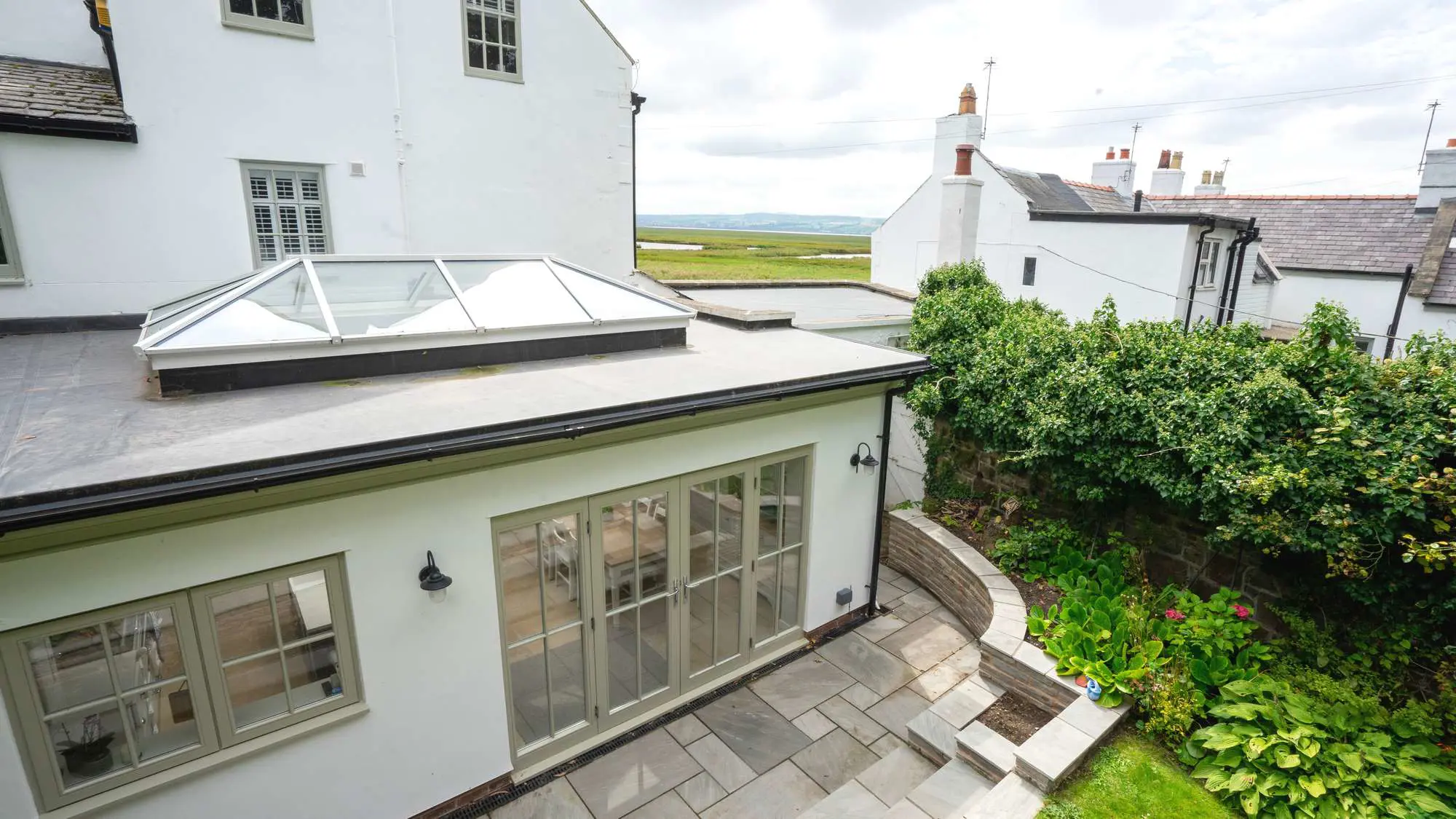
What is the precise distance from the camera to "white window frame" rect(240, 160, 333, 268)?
25.3ft

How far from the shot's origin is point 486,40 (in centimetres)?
913

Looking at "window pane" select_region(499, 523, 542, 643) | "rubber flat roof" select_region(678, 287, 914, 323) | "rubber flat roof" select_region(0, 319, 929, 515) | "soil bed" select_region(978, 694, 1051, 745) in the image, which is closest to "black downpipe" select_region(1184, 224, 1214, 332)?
"rubber flat roof" select_region(678, 287, 914, 323)

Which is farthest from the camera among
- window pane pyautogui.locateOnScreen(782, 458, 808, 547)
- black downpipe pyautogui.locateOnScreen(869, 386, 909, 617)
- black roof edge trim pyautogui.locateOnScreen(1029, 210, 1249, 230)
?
black roof edge trim pyautogui.locateOnScreen(1029, 210, 1249, 230)

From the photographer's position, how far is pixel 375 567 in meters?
4.10

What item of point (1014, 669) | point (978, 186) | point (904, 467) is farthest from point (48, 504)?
point (978, 186)

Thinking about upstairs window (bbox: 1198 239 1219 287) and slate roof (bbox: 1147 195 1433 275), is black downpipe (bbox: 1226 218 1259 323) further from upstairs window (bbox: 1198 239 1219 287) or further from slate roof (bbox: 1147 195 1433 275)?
slate roof (bbox: 1147 195 1433 275)

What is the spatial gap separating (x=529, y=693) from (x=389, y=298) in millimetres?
3417

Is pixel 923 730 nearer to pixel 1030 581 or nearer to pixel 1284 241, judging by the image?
pixel 1030 581

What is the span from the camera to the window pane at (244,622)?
12.3 ft

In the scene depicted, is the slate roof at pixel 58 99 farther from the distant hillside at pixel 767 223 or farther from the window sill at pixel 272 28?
the distant hillside at pixel 767 223

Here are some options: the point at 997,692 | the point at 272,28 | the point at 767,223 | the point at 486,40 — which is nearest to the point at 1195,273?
the point at 997,692

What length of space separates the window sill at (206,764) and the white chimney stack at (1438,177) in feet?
72.5

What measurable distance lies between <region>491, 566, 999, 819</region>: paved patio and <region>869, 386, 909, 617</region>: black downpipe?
0.67m

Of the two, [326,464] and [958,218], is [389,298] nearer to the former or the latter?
[326,464]
